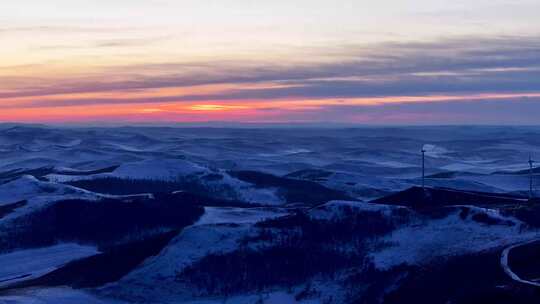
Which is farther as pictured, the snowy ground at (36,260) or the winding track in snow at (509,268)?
the snowy ground at (36,260)

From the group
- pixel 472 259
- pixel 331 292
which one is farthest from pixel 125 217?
pixel 472 259

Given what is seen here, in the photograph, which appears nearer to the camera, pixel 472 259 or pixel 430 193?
pixel 472 259

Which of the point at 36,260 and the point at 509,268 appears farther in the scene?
the point at 36,260

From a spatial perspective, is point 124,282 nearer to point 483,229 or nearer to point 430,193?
point 483,229

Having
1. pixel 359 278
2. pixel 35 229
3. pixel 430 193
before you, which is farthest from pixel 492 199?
pixel 35 229

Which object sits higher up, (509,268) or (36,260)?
(509,268)

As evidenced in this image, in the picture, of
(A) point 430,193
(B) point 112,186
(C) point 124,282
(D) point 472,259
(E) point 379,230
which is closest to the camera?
(D) point 472,259

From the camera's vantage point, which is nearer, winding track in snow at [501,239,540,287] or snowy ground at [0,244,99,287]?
winding track in snow at [501,239,540,287]

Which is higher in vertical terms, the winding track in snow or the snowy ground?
the winding track in snow

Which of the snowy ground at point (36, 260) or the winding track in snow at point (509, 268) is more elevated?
the winding track in snow at point (509, 268)

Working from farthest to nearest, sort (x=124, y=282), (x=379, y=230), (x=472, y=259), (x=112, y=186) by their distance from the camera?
1. (x=112, y=186)
2. (x=379, y=230)
3. (x=124, y=282)
4. (x=472, y=259)
